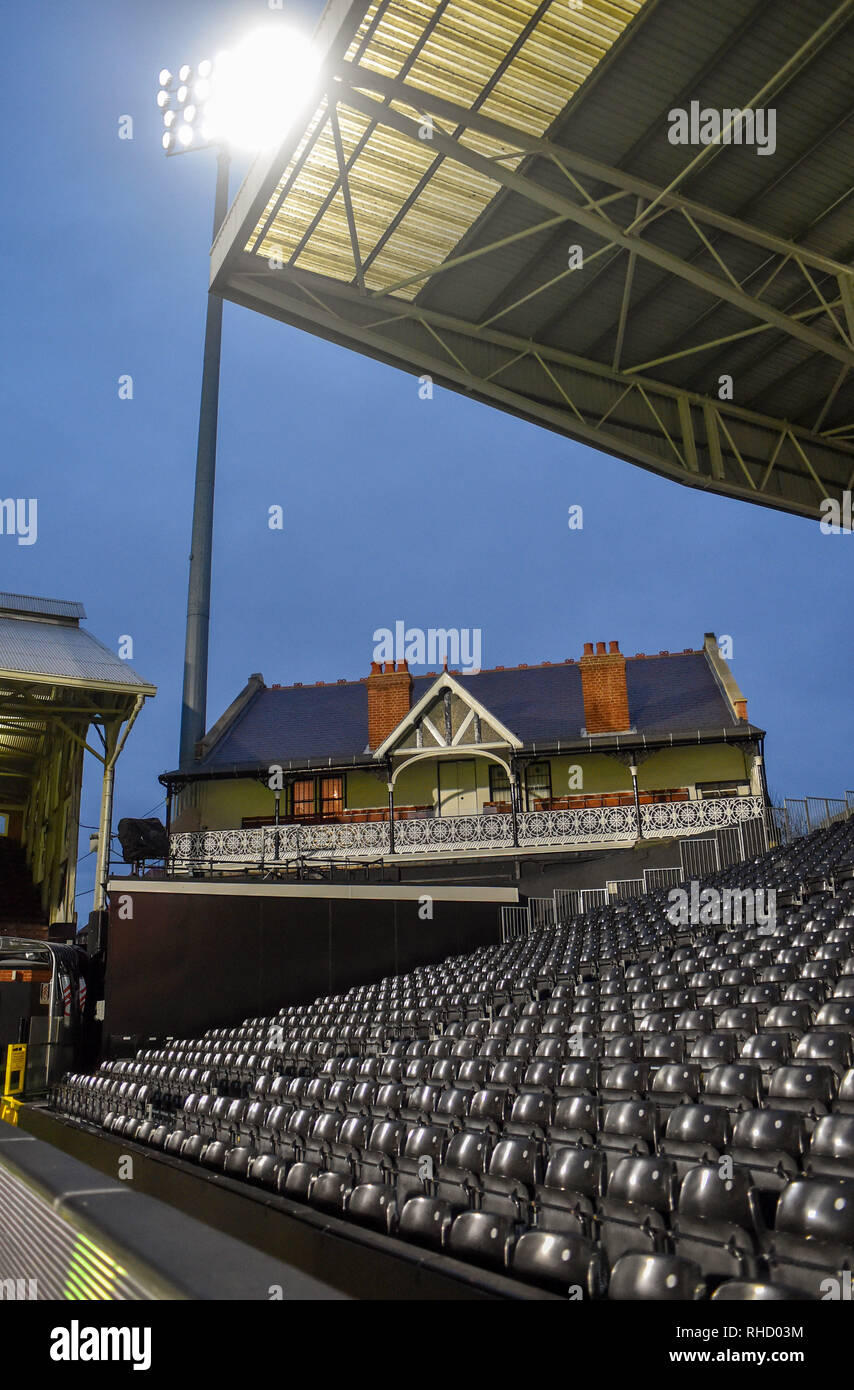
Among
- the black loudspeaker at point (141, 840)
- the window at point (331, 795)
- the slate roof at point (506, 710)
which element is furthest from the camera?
the window at point (331, 795)

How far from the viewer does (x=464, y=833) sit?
24594 millimetres

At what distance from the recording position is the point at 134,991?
16.9 m

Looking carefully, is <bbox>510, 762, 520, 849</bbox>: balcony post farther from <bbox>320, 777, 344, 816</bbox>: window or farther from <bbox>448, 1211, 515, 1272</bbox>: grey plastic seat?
<bbox>448, 1211, 515, 1272</bbox>: grey plastic seat

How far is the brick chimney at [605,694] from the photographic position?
89.4ft

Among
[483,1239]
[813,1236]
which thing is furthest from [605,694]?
[813,1236]

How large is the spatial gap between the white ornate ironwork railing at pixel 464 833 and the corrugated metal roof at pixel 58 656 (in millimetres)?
4861

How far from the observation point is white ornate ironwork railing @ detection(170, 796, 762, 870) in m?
23.6

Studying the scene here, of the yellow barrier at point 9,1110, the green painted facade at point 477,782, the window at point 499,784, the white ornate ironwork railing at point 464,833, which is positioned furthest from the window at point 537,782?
the yellow barrier at point 9,1110

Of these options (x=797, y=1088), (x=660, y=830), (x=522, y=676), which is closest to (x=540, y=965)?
(x=797, y=1088)

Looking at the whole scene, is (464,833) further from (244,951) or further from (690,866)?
(244,951)

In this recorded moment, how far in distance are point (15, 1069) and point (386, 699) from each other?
1599 cm

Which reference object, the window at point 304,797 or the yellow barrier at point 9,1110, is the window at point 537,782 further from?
the yellow barrier at point 9,1110

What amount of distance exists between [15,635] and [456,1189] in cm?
1968

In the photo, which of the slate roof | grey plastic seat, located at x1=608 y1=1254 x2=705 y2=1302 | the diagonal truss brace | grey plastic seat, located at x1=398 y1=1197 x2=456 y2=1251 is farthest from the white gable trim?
grey plastic seat, located at x1=608 y1=1254 x2=705 y2=1302
